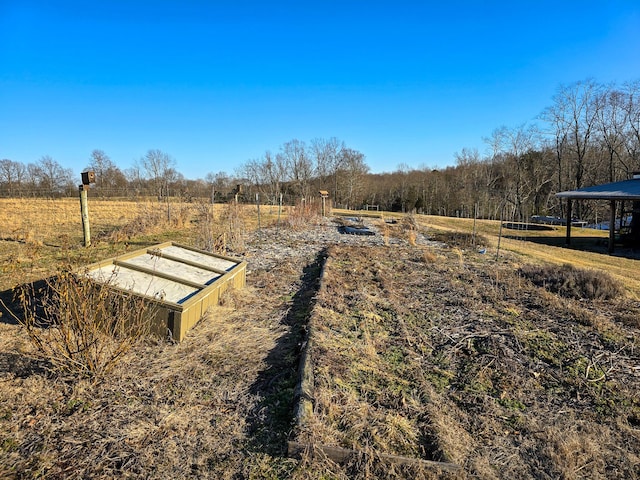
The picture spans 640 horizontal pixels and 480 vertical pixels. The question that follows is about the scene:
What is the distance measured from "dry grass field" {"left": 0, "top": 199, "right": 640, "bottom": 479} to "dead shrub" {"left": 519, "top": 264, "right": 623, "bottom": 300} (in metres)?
0.15

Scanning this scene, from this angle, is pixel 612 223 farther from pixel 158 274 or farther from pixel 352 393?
pixel 158 274

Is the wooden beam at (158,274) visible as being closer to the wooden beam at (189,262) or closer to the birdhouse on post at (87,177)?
the wooden beam at (189,262)

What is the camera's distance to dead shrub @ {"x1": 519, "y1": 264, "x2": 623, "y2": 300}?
6.38m

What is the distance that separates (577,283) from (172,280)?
717 centimetres

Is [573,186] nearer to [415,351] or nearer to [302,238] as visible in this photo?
[302,238]

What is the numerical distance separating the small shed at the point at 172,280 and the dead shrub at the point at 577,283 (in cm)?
588

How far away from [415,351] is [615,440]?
1.78m

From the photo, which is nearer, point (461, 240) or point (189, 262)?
point (189, 262)

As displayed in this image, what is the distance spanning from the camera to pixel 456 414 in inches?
113

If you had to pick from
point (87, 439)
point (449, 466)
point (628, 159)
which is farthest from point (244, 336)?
point (628, 159)

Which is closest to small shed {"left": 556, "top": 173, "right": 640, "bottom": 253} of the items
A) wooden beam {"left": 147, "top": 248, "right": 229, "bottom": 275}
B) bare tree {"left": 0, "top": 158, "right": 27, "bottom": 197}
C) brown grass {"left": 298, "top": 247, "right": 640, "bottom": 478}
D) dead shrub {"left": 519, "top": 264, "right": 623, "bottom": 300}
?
dead shrub {"left": 519, "top": 264, "right": 623, "bottom": 300}

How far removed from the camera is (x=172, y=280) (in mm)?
4496

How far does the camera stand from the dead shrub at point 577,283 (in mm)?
6375

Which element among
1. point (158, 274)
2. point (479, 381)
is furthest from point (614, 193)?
point (158, 274)
